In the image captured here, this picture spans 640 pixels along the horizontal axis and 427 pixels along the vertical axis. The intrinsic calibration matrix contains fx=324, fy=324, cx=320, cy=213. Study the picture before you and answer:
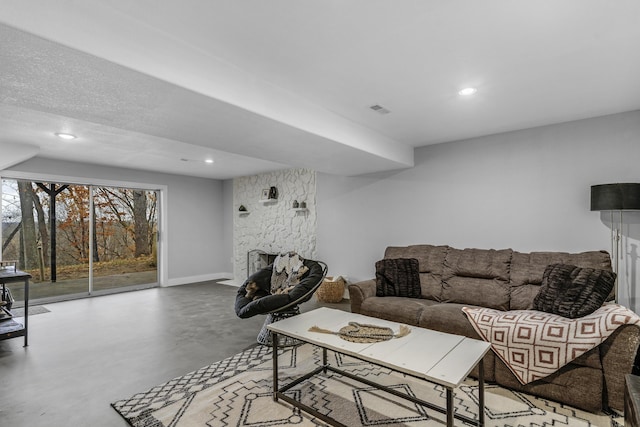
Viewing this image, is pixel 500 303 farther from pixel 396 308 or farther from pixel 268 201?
pixel 268 201

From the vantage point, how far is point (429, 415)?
212 centimetres

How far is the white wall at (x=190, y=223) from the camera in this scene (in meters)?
6.64

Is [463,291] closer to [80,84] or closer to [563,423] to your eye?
[563,423]

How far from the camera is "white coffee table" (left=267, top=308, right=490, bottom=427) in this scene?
1.65 metres

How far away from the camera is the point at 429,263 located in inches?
153

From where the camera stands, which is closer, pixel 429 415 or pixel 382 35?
pixel 382 35

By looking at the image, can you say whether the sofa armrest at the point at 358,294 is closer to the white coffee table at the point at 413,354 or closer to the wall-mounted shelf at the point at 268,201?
the white coffee table at the point at 413,354

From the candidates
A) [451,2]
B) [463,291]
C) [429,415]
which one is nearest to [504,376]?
[429,415]

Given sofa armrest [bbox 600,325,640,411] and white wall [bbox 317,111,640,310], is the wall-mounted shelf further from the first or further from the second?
sofa armrest [bbox 600,325,640,411]

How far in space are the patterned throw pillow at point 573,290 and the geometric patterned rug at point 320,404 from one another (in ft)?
2.31

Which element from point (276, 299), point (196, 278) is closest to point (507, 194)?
point (276, 299)

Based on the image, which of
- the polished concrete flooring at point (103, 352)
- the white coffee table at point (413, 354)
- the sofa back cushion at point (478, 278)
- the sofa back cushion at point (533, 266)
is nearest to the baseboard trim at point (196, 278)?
the polished concrete flooring at point (103, 352)

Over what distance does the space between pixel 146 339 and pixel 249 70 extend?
309 cm

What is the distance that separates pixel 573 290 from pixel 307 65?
8.90 feet
